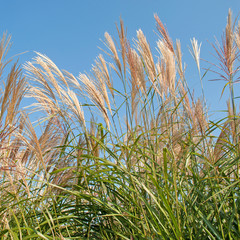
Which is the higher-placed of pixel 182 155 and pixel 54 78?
pixel 54 78

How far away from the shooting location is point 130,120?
2.41 m

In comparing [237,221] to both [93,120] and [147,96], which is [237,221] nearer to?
[147,96]

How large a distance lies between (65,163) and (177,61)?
1264 mm

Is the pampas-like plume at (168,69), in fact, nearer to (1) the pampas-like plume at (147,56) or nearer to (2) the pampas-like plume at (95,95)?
(1) the pampas-like plume at (147,56)

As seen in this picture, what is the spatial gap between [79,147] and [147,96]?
0.68m

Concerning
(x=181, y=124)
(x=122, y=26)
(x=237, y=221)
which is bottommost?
(x=237, y=221)

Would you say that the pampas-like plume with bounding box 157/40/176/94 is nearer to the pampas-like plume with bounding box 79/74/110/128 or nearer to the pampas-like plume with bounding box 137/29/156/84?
the pampas-like plume with bounding box 137/29/156/84

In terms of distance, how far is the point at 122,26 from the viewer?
2.46 metres

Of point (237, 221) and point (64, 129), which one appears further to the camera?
point (64, 129)

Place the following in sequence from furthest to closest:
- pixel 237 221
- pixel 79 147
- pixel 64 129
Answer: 1. pixel 64 129
2. pixel 79 147
3. pixel 237 221

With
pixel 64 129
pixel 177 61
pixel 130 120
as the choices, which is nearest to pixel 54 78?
pixel 64 129

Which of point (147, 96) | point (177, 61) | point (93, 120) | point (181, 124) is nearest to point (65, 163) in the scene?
point (93, 120)

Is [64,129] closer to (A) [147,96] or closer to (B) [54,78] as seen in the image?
(B) [54,78]

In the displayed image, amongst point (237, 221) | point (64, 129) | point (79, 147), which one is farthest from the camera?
point (64, 129)
